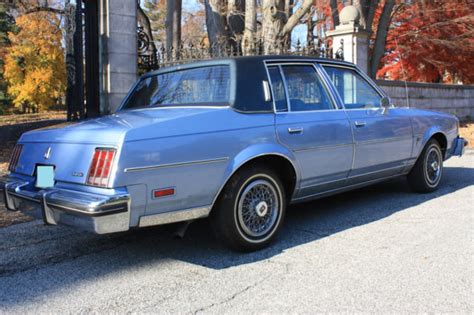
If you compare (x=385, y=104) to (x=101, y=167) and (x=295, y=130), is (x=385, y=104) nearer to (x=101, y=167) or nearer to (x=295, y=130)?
(x=295, y=130)

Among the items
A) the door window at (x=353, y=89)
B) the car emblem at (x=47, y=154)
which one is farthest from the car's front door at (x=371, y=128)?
the car emblem at (x=47, y=154)

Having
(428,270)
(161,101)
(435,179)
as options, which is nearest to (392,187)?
(435,179)

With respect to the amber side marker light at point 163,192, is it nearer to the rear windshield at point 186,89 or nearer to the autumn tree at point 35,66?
the rear windshield at point 186,89

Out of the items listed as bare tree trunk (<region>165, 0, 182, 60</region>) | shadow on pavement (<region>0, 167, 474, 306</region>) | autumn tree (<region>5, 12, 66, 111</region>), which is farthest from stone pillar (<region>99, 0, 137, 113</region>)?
autumn tree (<region>5, 12, 66, 111</region>)

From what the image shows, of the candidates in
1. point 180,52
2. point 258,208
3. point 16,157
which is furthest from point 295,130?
point 180,52

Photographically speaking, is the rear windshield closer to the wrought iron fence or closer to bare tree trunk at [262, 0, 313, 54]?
the wrought iron fence

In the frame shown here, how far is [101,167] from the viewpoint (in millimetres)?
3352

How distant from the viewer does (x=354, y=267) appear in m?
3.66

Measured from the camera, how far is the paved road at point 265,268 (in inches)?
122

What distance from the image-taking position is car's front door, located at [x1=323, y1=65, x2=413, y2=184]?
16.5 feet

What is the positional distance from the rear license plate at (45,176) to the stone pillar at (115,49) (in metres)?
5.10

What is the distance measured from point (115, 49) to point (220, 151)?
5.85 m

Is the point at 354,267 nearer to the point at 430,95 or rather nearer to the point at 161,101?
the point at 161,101

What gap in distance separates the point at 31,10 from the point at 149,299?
19.3m
